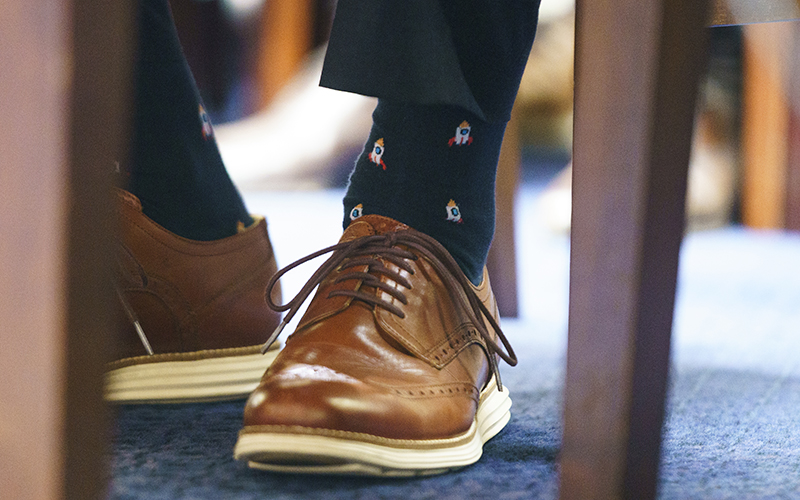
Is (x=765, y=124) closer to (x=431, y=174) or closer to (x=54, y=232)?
(x=431, y=174)

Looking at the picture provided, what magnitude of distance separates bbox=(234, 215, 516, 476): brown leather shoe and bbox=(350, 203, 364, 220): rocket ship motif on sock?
1.0 inches

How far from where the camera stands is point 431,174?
546 millimetres

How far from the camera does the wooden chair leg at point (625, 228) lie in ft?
0.97

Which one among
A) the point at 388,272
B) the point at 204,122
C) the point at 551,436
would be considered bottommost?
the point at 551,436

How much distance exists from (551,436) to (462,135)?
249 millimetres

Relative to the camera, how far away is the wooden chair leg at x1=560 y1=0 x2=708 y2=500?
0.29 m

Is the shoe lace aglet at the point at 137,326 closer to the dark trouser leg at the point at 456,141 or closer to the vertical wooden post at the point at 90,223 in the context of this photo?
the dark trouser leg at the point at 456,141

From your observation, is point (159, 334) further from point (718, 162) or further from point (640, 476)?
point (718, 162)

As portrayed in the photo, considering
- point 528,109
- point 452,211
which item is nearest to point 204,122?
point 452,211

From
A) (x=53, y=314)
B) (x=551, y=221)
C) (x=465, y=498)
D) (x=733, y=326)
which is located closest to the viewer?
(x=53, y=314)

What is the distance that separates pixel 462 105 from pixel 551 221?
7.15 feet

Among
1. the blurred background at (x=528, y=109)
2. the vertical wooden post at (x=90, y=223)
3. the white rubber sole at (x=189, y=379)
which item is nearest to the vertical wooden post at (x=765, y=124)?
the blurred background at (x=528, y=109)

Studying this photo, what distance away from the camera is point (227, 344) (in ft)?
2.02

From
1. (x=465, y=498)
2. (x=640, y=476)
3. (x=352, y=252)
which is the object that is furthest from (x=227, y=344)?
(x=640, y=476)
